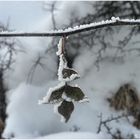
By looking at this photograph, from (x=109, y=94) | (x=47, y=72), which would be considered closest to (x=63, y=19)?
(x=47, y=72)

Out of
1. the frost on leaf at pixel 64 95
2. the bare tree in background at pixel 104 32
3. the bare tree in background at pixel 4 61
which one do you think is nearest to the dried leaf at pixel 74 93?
the frost on leaf at pixel 64 95

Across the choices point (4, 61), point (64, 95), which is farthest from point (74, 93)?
point (4, 61)

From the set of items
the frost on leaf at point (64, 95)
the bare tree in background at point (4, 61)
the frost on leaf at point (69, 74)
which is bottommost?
the frost on leaf at point (64, 95)

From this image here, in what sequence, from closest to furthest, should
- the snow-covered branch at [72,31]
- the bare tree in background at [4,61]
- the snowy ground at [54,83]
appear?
the snow-covered branch at [72,31]
the bare tree in background at [4,61]
the snowy ground at [54,83]

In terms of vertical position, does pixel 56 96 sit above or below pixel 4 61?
below

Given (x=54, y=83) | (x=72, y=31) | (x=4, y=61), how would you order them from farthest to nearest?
(x=54, y=83), (x=4, y=61), (x=72, y=31)

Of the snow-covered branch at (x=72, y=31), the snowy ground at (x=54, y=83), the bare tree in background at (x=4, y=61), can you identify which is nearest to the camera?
the snow-covered branch at (x=72, y=31)

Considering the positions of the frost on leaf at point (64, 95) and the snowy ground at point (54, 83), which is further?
the snowy ground at point (54, 83)

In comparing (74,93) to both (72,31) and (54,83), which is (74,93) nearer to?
(72,31)

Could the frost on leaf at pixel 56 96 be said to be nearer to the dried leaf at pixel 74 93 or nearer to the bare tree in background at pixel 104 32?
the dried leaf at pixel 74 93
